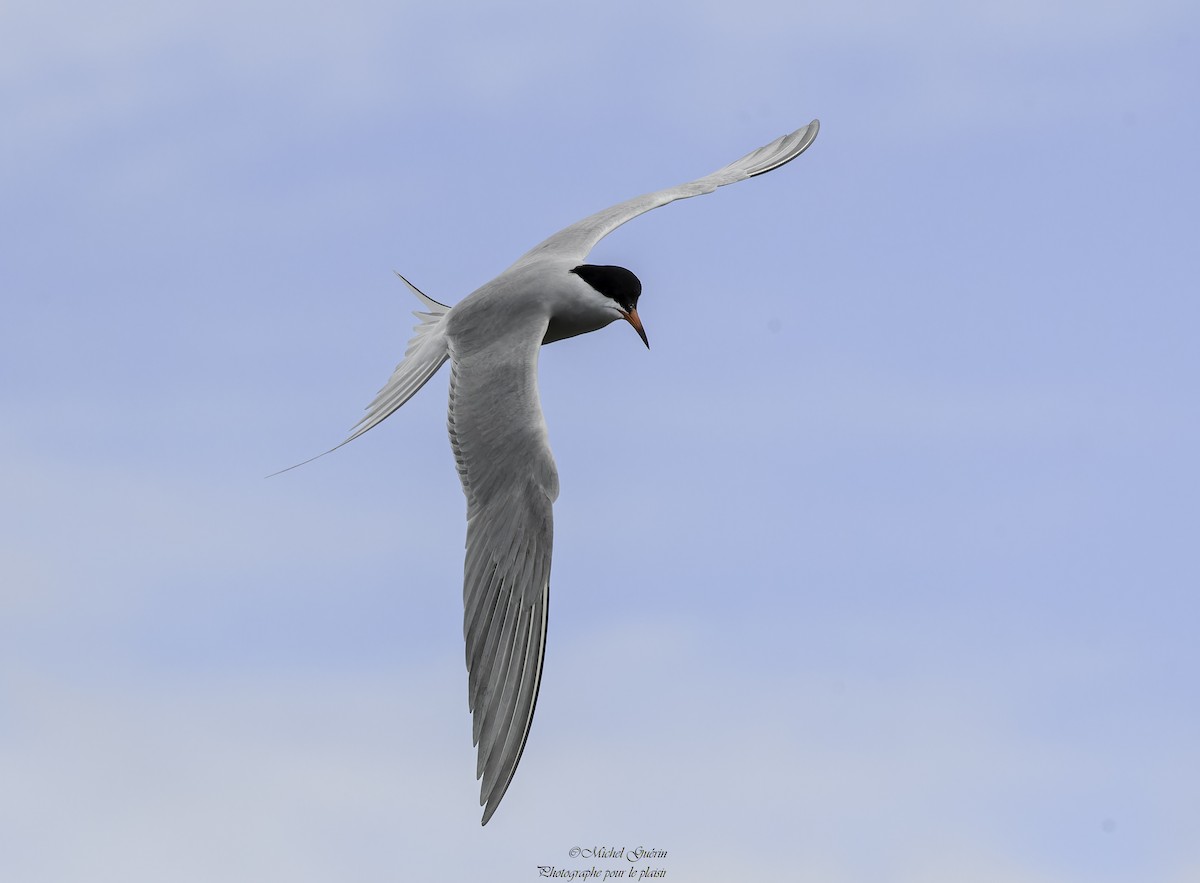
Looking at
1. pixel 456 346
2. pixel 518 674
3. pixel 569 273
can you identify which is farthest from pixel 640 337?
pixel 518 674

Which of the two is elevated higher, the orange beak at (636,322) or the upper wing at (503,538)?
the orange beak at (636,322)

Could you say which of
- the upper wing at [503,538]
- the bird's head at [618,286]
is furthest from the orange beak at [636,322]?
the upper wing at [503,538]

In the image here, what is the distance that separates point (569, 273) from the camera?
9.37 meters

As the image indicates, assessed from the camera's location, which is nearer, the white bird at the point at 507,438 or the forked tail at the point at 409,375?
the white bird at the point at 507,438

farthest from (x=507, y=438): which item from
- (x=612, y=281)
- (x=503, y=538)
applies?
(x=612, y=281)

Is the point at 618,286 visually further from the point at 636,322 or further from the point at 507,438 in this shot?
the point at 507,438

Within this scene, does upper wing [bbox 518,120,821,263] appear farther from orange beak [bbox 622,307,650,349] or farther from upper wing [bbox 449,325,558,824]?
upper wing [bbox 449,325,558,824]

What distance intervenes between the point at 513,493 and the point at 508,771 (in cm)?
160

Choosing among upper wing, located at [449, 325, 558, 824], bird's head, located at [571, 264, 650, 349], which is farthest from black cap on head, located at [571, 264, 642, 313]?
upper wing, located at [449, 325, 558, 824]

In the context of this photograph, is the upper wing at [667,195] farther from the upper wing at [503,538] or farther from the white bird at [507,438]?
the upper wing at [503,538]

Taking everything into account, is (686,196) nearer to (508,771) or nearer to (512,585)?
(512,585)

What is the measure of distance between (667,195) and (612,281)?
209 cm

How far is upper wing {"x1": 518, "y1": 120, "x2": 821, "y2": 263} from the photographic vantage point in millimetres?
10383

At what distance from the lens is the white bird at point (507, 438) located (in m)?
7.21
